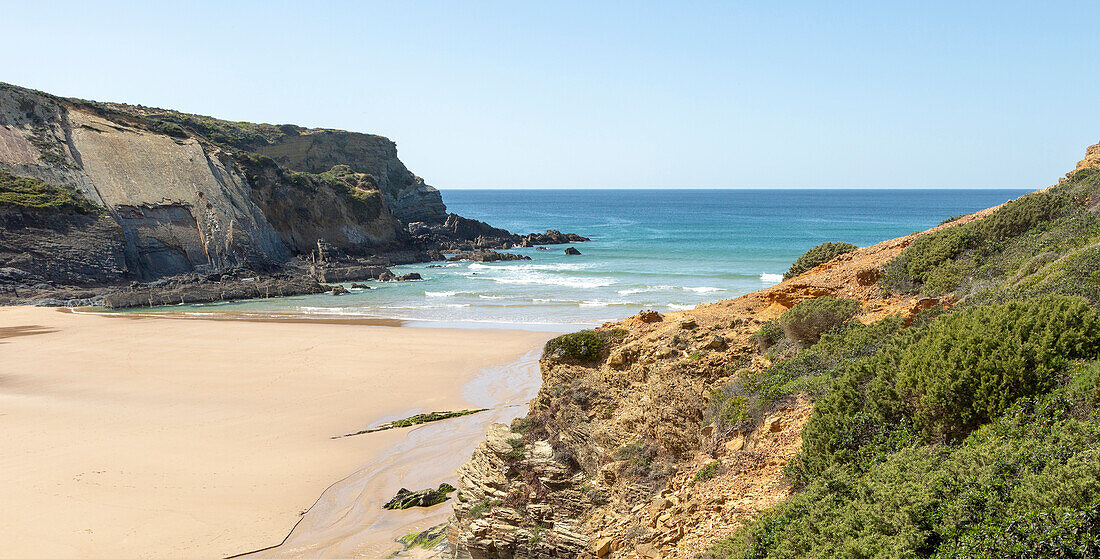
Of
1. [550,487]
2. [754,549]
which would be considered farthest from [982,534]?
[550,487]

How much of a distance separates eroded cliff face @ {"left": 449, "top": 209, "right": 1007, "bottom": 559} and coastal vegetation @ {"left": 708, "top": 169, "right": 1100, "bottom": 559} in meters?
0.40

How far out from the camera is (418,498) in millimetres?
12031

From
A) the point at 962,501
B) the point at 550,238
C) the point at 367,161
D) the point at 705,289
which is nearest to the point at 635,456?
the point at 962,501

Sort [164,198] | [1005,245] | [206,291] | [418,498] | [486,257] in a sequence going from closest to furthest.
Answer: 1. [1005,245]
2. [418,498]
3. [206,291]
4. [164,198]
5. [486,257]

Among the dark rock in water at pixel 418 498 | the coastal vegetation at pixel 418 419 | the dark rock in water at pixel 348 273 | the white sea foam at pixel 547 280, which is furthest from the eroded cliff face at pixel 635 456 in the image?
the dark rock in water at pixel 348 273

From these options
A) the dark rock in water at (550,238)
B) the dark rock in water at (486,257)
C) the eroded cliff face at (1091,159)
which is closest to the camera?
the eroded cliff face at (1091,159)

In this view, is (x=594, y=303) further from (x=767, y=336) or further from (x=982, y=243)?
(x=767, y=336)

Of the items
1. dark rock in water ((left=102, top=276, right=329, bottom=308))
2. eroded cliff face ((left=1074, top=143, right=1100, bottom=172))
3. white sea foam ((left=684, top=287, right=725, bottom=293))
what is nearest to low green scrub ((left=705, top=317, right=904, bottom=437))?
eroded cliff face ((left=1074, top=143, right=1100, bottom=172))

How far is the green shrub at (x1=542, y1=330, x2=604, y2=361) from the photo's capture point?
10.2 metres

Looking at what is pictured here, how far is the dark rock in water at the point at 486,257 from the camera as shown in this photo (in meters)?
59.7

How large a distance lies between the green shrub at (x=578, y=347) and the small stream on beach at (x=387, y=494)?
3478 millimetres

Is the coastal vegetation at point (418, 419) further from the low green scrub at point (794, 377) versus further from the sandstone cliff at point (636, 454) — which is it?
the low green scrub at point (794, 377)

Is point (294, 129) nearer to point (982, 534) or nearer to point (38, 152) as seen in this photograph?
point (38, 152)

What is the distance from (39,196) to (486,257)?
31107 mm
